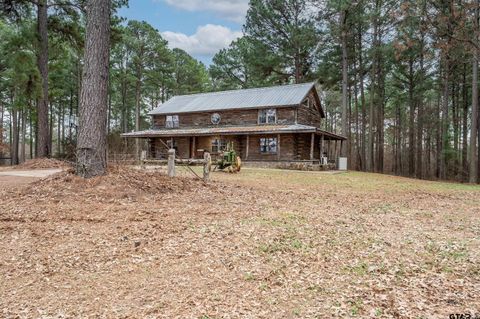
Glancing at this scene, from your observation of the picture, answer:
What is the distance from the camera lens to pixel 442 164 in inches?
983

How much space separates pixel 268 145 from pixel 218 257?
1999 cm

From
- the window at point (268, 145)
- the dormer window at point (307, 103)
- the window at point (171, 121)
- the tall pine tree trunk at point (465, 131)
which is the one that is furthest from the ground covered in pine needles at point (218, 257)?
the tall pine tree trunk at point (465, 131)

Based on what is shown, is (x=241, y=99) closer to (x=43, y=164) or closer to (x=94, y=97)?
(x=43, y=164)

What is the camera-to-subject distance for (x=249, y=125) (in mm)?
25266

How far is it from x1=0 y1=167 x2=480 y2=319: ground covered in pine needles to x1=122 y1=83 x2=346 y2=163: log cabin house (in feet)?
49.4

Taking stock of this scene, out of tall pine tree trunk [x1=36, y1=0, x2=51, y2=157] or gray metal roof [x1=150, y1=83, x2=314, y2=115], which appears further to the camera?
gray metal roof [x1=150, y1=83, x2=314, y2=115]

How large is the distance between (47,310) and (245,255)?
2263 millimetres

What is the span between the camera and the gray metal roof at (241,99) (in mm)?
24391

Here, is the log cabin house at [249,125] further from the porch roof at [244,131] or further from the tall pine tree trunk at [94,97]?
the tall pine tree trunk at [94,97]

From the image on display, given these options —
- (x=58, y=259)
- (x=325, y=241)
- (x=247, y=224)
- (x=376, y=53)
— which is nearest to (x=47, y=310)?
(x=58, y=259)

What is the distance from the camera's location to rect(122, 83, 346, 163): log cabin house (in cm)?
2295

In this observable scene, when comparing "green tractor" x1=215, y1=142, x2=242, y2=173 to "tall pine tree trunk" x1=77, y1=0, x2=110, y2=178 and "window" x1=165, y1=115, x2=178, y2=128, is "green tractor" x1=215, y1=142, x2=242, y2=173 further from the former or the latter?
"window" x1=165, y1=115, x2=178, y2=128

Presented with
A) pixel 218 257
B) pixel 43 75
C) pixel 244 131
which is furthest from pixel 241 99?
pixel 218 257

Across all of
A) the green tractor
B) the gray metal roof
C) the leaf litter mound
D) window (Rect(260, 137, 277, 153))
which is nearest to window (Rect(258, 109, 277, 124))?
the gray metal roof
